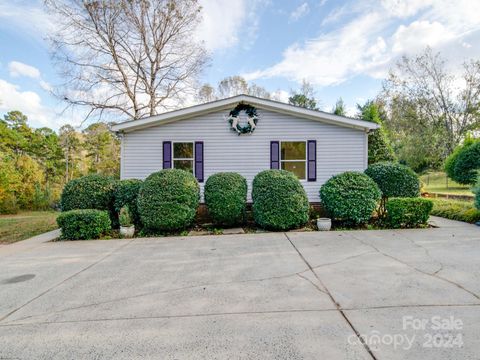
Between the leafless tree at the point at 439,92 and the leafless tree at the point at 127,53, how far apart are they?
20.6m

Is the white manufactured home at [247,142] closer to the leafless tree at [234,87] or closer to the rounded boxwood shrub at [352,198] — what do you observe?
the rounded boxwood shrub at [352,198]

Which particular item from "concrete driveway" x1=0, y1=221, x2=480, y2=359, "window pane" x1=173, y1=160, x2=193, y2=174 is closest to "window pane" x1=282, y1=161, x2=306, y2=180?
"window pane" x1=173, y1=160, x2=193, y2=174

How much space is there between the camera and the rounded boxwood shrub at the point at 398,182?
7836 millimetres

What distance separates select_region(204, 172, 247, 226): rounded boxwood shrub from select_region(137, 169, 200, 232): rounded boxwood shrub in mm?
544

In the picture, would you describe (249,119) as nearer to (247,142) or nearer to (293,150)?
(247,142)

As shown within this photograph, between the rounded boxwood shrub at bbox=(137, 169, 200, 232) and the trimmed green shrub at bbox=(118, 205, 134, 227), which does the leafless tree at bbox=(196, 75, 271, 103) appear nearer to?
the rounded boxwood shrub at bbox=(137, 169, 200, 232)

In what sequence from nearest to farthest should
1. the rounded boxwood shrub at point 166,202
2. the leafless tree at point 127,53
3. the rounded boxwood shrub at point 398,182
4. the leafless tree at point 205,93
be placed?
the rounded boxwood shrub at point 166,202, the rounded boxwood shrub at point 398,182, the leafless tree at point 127,53, the leafless tree at point 205,93

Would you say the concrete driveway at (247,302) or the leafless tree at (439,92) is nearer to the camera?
the concrete driveway at (247,302)

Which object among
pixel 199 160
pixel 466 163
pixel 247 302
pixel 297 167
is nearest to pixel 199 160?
pixel 199 160

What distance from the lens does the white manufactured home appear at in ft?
30.1

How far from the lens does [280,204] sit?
673 centimetres

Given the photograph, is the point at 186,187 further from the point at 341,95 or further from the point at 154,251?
the point at 341,95

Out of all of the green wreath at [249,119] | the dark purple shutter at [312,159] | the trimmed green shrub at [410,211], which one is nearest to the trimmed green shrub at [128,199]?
the green wreath at [249,119]

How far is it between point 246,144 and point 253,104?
4.70ft
